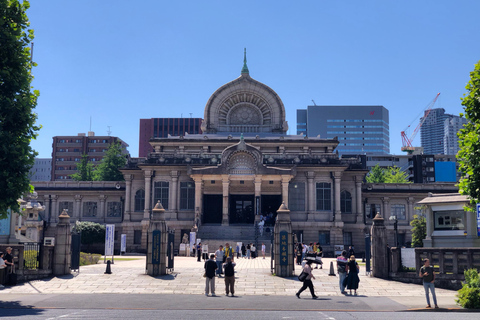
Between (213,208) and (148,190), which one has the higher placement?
(148,190)

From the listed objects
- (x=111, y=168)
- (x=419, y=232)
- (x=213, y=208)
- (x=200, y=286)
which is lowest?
(x=200, y=286)

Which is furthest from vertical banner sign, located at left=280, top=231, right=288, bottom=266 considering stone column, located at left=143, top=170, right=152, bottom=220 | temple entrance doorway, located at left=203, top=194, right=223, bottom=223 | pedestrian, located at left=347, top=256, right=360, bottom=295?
stone column, located at left=143, top=170, right=152, bottom=220

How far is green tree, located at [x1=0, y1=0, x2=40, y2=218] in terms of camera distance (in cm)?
2544

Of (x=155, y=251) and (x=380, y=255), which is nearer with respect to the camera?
(x=380, y=255)

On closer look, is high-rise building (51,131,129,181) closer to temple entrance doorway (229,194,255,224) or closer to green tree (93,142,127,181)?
green tree (93,142,127,181)

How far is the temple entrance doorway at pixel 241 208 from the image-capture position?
66250mm

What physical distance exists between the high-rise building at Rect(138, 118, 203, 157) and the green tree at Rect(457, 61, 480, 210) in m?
162

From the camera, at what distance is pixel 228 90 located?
7831cm

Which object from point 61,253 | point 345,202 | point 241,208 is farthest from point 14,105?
point 345,202

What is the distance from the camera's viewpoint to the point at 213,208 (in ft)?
216

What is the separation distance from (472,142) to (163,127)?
555ft

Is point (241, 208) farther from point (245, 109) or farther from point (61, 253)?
point (61, 253)

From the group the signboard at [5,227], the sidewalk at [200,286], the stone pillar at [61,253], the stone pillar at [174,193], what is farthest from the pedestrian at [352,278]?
the stone pillar at [174,193]

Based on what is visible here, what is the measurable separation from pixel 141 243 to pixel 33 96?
38.4m
